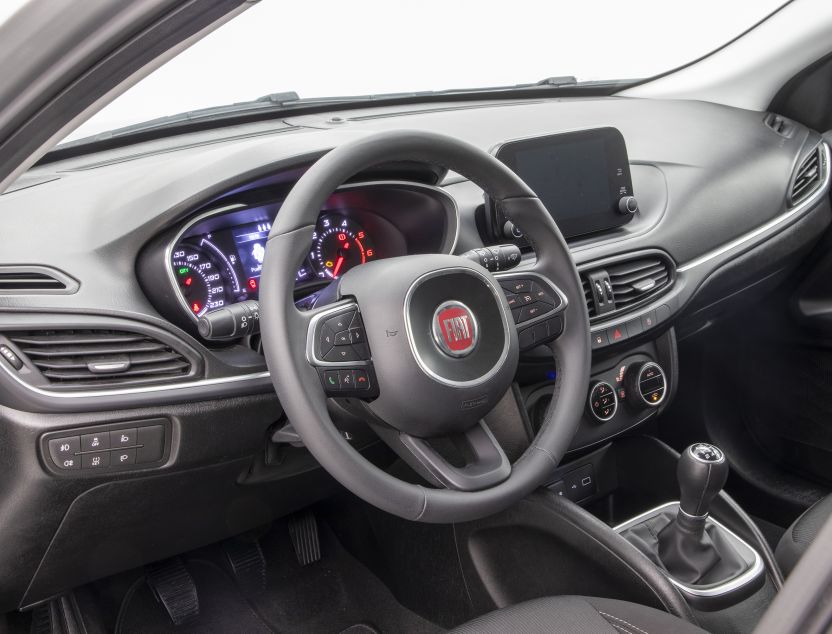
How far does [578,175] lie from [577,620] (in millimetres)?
1011

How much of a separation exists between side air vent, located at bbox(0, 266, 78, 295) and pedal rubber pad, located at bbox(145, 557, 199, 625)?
39.6 inches

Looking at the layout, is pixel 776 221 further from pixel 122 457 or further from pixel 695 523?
pixel 122 457

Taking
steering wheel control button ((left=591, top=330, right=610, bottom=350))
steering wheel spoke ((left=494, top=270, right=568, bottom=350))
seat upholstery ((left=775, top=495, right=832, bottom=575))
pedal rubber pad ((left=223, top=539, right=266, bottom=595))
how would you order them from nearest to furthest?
steering wheel spoke ((left=494, top=270, right=568, bottom=350)) < seat upholstery ((left=775, top=495, right=832, bottom=575)) < steering wheel control button ((left=591, top=330, right=610, bottom=350)) < pedal rubber pad ((left=223, top=539, right=266, bottom=595))

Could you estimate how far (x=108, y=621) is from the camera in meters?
1.99

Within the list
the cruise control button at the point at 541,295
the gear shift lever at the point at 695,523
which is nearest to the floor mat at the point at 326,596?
the gear shift lever at the point at 695,523

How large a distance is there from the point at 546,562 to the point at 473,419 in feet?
1.82

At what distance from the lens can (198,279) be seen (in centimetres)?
148

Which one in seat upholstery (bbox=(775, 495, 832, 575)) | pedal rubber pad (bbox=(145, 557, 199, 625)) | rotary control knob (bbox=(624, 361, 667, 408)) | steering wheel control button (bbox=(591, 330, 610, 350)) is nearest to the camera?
seat upholstery (bbox=(775, 495, 832, 575))

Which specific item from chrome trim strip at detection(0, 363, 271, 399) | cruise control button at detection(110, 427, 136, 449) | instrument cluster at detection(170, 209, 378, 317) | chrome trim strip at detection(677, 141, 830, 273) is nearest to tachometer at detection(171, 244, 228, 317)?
instrument cluster at detection(170, 209, 378, 317)

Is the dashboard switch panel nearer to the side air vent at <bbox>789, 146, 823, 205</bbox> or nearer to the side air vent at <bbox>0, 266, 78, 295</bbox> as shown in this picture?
the side air vent at <bbox>0, 266, 78, 295</bbox>

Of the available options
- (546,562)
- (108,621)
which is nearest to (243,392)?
(546,562)

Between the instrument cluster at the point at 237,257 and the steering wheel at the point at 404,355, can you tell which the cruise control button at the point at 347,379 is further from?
the instrument cluster at the point at 237,257

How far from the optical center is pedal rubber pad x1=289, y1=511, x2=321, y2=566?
223 cm

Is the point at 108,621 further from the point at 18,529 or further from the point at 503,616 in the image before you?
the point at 503,616
